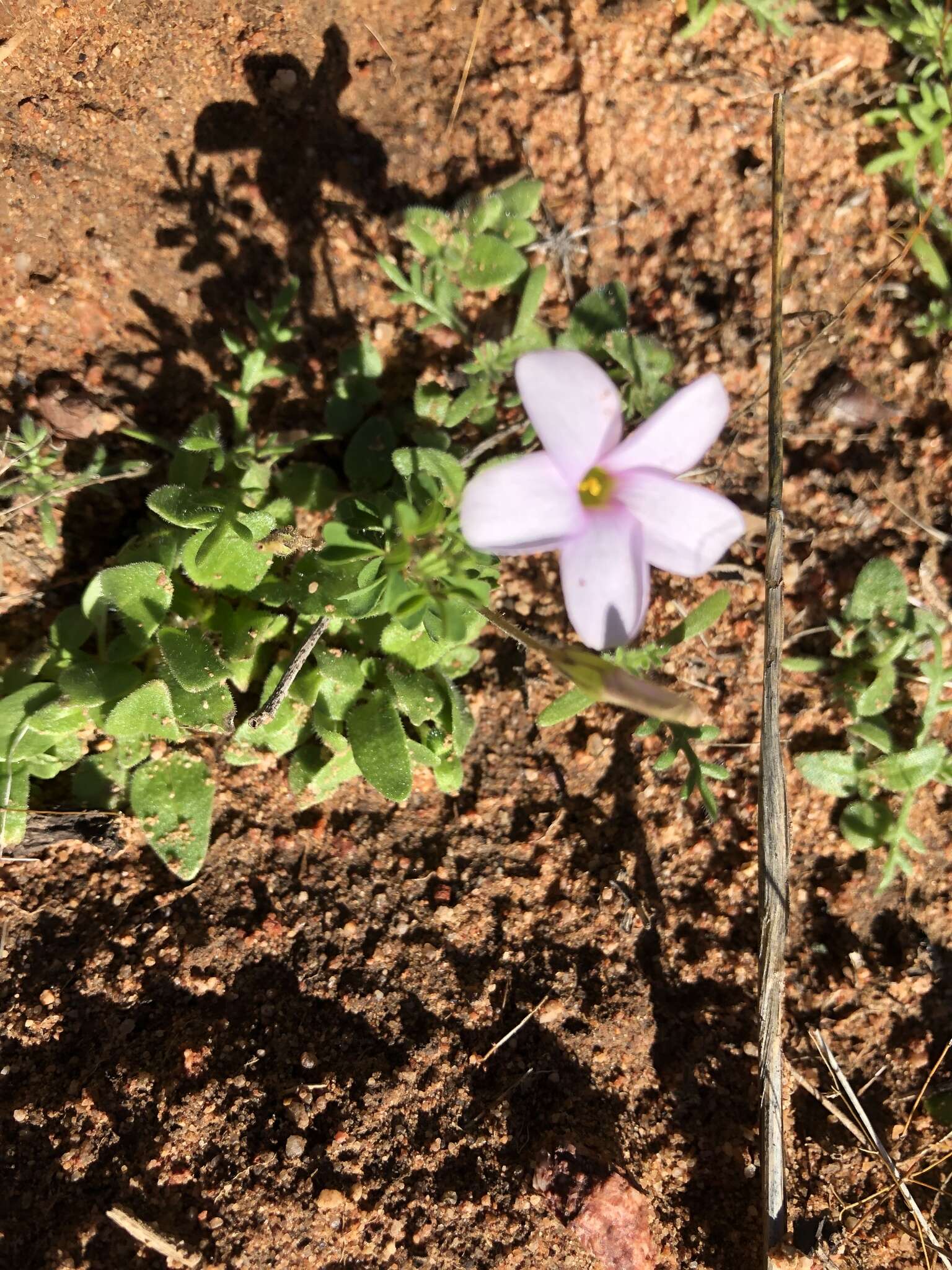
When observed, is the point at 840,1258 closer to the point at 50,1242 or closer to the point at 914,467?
the point at 50,1242

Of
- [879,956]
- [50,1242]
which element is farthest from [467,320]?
[50,1242]

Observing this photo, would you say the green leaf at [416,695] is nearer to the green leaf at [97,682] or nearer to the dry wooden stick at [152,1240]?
the green leaf at [97,682]

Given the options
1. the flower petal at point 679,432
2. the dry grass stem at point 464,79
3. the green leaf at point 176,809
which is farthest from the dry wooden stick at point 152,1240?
the dry grass stem at point 464,79

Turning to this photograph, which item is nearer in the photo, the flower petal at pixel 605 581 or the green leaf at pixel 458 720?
the flower petal at pixel 605 581

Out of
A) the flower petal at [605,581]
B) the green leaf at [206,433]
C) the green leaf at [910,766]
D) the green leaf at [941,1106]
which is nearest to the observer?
the flower petal at [605,581]

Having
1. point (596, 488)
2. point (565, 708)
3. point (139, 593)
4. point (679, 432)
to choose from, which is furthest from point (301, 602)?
point (679, 432)

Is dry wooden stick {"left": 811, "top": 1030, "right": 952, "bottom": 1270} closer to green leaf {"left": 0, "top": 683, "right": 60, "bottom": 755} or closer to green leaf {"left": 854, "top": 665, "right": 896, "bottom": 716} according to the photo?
green leaf {"left": 854, "top": 665, "right": 896, "bottom": 716}

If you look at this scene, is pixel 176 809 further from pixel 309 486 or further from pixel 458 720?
pixel 309 486
